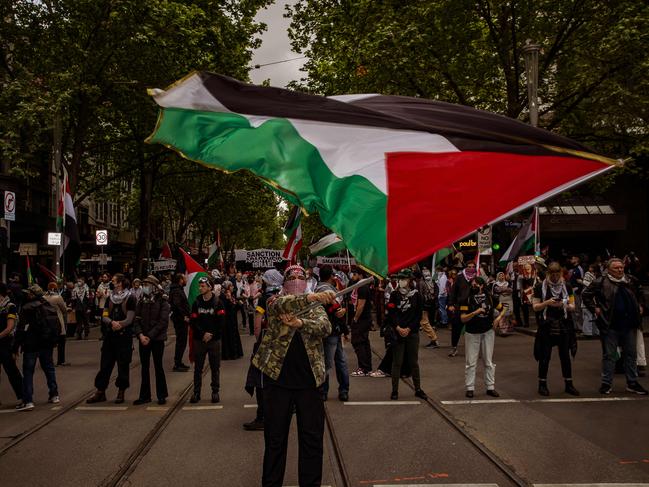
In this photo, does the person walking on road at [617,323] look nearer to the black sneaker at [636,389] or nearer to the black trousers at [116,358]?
the black sneaker at [636,389]

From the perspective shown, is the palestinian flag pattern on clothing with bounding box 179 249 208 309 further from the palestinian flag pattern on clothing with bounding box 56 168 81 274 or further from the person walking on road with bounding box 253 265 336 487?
the palestinian flag pattern on clothing with bounding box 56 168 81 274

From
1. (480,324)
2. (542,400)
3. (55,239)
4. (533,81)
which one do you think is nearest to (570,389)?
(542,400)

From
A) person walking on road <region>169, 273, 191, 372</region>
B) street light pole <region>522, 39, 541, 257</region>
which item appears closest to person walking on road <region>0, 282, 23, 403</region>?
person walking on road <region>169, 273, 191, 372</region>

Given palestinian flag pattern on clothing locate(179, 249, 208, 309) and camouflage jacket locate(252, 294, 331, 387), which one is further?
palestinian flag pattern on clothing locate(179, 249, 208, 309)

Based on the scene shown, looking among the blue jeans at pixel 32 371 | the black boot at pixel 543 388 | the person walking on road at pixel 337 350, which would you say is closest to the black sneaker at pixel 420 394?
the person walking on road at pixel 337 350

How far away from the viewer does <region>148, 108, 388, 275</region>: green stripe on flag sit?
3936mm

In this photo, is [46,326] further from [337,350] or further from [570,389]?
[570,389]

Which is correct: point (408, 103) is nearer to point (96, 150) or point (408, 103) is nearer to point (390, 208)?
point (390, 208)

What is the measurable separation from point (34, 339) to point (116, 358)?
4.01ft

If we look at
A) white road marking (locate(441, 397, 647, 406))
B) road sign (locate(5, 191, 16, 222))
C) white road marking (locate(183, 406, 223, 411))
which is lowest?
white road marking (locate(183, 406, 223, 411))

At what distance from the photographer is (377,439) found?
6.95 meters

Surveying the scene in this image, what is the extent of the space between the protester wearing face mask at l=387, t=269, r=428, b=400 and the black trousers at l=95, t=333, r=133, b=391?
4102 mm

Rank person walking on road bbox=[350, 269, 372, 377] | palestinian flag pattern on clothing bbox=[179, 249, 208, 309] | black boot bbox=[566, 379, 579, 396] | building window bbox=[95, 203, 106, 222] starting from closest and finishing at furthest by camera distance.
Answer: black boot bbox=[566, 379, 579, 396] → palestinian flag pattern on clothing bbox=[179, 249, 208, 309] → person walking on road bbox=[350, 269, 372, 377] → building window bbox=[95, 203, 106, 222]

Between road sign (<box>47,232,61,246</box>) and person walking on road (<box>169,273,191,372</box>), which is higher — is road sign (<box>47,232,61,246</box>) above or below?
above
